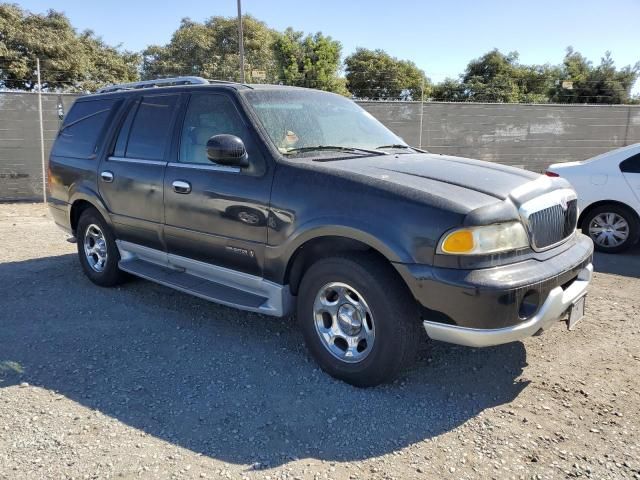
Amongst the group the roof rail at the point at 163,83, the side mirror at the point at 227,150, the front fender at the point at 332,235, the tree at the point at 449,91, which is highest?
the tree at the point at 449,91

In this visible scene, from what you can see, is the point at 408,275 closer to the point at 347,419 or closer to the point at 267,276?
the point at 347,419

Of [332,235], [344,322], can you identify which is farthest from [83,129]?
[344,322]

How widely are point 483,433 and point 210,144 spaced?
2526 mm

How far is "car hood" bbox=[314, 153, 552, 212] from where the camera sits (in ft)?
10.1

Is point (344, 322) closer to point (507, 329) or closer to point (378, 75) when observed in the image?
point (507, 329)

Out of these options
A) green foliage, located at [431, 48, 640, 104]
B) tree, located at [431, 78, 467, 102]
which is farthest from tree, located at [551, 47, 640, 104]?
tree, located at [431, 78, 467, 102]

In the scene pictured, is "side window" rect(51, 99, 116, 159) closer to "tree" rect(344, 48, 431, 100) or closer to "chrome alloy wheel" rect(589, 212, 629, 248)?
"chrome alloy wheel" rect(589, 212, 629, 248)

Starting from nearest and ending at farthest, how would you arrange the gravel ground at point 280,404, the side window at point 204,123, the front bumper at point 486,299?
the gravel ground at point 280,404, the front bumper at point 486,299, the side window at point 204,123

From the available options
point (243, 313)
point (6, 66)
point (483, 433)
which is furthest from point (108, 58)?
point (483, 433)

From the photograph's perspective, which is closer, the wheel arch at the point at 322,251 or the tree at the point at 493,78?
the wheel arch at the point at 322,251

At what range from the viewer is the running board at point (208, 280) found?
3.68 metres

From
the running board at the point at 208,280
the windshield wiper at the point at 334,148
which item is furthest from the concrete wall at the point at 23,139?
the windshield wiper at the point at 334,148

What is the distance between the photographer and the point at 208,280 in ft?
13.9

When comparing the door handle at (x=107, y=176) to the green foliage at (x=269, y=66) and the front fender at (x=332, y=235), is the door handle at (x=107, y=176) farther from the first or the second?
the green foliage at (x=269, y=66)
